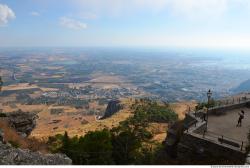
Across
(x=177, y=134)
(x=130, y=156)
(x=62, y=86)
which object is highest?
(x=177, y=134)

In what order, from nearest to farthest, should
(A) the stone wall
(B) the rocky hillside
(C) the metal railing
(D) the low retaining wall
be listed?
1. (B) the rocky hillside
2. (A) the stone wall
3. (C) the metal railing
4. (D) the low retaining wall

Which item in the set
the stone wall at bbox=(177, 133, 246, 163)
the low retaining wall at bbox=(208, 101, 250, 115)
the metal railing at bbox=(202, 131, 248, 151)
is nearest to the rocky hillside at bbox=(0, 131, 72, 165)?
the stone wall at bbox=(177, 133, 246, 163)

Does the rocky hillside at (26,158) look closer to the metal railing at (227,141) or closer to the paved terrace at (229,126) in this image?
the metal railing at (227,141)

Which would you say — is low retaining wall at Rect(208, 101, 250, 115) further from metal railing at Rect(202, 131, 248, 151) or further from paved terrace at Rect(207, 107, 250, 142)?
metal railing at Rect(202, 131, 248, 151)

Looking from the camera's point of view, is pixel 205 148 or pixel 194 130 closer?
pixel 205 148

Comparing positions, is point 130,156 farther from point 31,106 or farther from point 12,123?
point 31,106

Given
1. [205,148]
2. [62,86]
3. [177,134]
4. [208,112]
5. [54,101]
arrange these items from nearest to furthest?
[205,148] < [177,134] < [208,112] < [54,101] < [62,86]

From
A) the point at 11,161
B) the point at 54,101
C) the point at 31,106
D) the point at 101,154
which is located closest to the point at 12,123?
the point at 101,154

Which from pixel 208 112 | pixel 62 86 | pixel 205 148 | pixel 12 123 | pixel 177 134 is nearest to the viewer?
pixel 205 148
